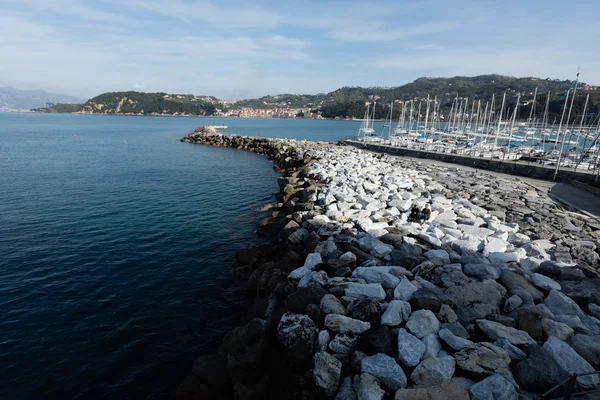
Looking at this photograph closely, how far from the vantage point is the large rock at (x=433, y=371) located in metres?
5.59

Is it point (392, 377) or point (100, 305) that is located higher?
point (392, 377)

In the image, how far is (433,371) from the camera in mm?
5672

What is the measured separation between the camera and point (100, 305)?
440 inches

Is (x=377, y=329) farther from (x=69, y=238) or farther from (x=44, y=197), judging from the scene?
(x=44, y=197)

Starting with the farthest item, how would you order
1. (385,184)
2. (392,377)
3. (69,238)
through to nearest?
(385,184) < (69,238) < (392,377)

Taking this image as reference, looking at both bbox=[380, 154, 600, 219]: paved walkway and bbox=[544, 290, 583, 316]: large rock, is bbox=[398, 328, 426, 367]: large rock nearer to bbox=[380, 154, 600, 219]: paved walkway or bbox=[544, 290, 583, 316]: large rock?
bbox=[544, 290, 583, 316]: large rock

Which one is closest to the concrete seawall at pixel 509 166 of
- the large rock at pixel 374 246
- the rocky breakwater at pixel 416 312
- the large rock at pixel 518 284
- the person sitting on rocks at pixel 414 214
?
the rocky breakwater at pixel 416 312

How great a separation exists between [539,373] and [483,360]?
2.92 ft

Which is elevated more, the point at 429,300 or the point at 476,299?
the point at 429,300

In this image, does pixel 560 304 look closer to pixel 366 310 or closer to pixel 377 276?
pixel 377 276

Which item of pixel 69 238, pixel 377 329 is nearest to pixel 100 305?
pixel 69 238

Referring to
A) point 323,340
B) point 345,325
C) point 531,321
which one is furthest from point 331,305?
point 531,321

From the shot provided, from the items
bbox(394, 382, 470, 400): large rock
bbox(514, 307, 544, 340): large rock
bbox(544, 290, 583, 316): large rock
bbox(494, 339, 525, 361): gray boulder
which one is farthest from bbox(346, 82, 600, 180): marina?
bbox(394, 382, 470, 400): large rock

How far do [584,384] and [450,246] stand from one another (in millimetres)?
6205
